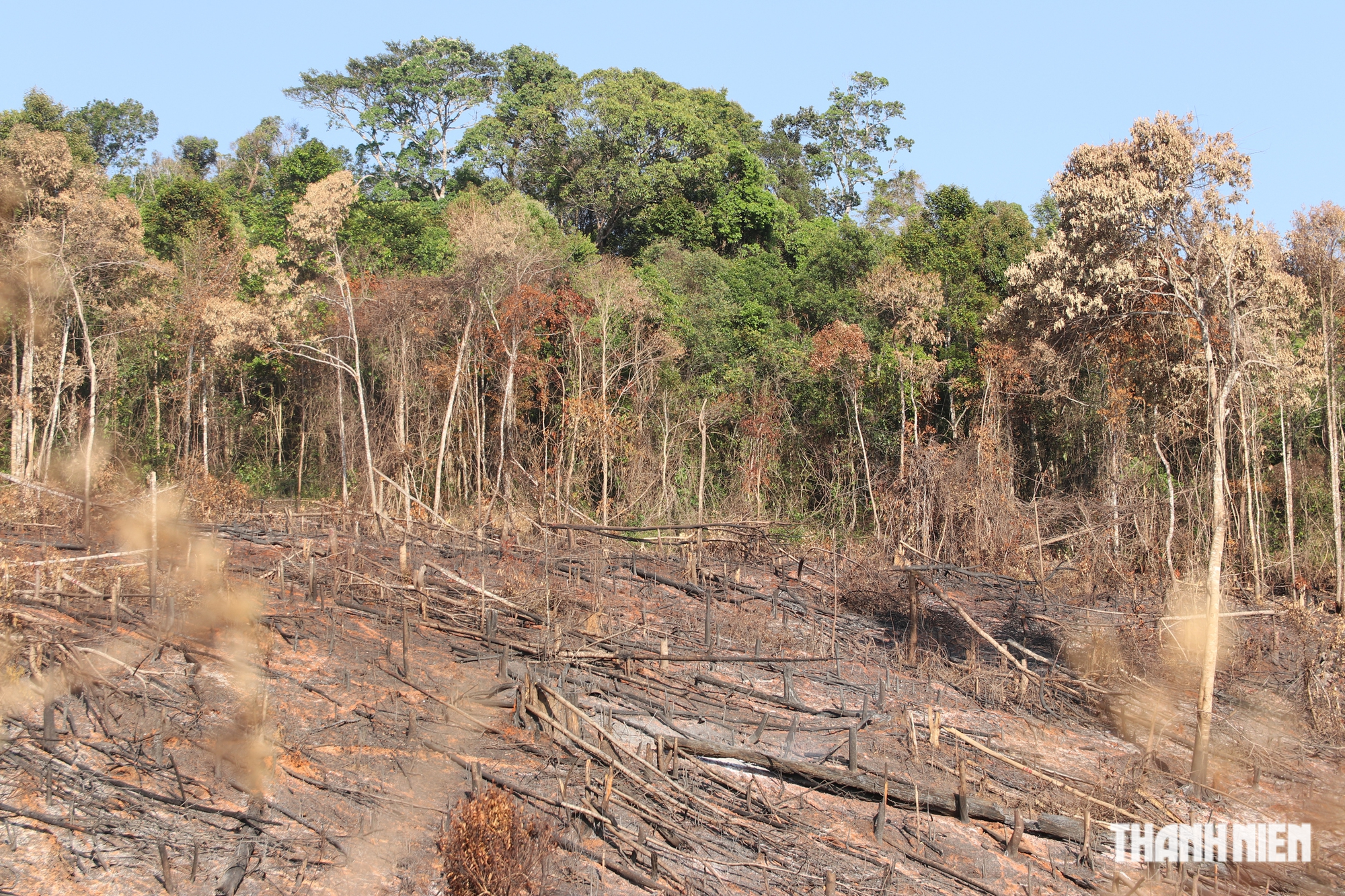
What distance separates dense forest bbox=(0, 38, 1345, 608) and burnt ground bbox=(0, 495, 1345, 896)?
11.3 feet

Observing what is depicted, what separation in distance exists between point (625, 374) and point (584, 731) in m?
14.3

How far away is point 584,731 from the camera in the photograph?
8516 mm

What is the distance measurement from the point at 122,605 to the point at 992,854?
24.8 ft

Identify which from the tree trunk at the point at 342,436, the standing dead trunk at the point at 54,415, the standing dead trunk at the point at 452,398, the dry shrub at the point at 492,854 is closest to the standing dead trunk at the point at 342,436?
the tree trunk at the point at 342,436

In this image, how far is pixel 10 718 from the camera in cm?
740

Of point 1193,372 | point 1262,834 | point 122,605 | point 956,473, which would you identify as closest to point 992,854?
point 1262,834

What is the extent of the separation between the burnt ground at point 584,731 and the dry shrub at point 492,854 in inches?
7.4

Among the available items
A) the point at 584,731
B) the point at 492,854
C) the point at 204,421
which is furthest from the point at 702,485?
the point at 492,854

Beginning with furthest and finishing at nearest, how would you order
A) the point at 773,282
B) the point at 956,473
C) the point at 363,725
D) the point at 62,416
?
1. the point at 773,282
2. the point at 62,416
3. the point at 956,473
4. the point at 363,725

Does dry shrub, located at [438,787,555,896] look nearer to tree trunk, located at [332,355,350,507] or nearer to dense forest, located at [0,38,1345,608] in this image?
dense forest, located at [0,38,1345,608]

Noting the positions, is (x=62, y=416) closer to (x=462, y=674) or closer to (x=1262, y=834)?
(x=462, y=674)

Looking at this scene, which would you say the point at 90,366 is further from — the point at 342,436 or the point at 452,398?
the point at 452,398

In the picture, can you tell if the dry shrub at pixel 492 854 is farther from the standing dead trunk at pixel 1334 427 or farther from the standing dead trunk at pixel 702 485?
the standing dead trunk at pixel 1334 427

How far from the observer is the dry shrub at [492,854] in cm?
625
